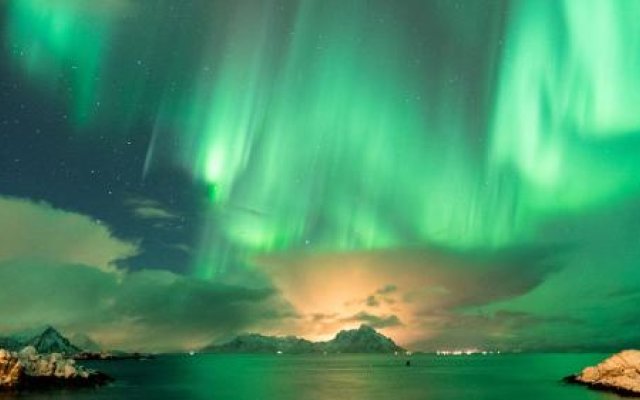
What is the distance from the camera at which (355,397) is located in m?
108

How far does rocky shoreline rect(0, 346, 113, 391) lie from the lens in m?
108

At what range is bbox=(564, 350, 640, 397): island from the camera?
348 ft

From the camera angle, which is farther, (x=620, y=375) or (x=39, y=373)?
(x=39, y=373)

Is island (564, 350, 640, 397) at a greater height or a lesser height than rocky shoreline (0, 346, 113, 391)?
greater

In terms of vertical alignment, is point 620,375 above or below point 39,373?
above

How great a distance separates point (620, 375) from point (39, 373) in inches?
4467

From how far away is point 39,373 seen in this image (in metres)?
121

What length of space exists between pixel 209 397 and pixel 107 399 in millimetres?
18397

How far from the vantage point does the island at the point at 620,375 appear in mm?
106062

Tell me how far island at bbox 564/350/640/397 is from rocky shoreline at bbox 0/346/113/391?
101 metres

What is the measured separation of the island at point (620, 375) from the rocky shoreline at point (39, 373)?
101m

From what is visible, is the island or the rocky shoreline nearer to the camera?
the island

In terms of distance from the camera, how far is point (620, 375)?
11400 centimetres

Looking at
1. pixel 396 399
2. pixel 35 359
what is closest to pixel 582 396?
pixel 396 399
